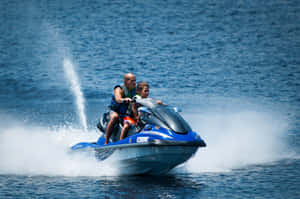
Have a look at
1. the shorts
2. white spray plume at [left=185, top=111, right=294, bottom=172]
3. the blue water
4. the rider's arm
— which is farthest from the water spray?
the rider's arm

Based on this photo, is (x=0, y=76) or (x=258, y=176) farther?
(x=0, y=76)

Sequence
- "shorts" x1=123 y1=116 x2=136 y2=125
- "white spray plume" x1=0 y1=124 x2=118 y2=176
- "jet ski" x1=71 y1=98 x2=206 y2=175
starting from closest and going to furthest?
"jet ski" x1=71 y1=98 x2=206 y2=175, "shorts" x1=123 y1=116 x2=136 y2=125, "white spray plume" x1=0 y1=124 x2=118 y2=176

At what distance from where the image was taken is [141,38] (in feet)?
141

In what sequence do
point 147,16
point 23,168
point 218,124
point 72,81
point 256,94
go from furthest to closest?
point 147,16 < point 72,81 < point 256,94 < point 218,124 < point 23,168

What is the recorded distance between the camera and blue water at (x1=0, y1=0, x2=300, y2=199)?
10.9 metres

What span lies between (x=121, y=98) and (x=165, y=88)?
44.9 ft

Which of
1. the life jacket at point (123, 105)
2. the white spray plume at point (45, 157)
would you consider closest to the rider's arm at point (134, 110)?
the life jacket at point (123, 105)

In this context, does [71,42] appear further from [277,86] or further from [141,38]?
[277,86]

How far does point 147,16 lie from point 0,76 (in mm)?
28830

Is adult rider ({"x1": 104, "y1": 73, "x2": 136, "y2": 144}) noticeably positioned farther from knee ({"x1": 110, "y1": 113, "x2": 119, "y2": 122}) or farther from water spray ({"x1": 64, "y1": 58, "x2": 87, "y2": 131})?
water spray ({"x1": 64, "y1": 58, "x2": 87, "y2": 131})

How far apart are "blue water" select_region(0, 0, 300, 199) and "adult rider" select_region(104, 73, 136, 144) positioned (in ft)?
3.19

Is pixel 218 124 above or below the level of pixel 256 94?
below

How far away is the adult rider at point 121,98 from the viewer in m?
10.9

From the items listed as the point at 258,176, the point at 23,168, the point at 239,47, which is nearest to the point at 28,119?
the point at 23,168
